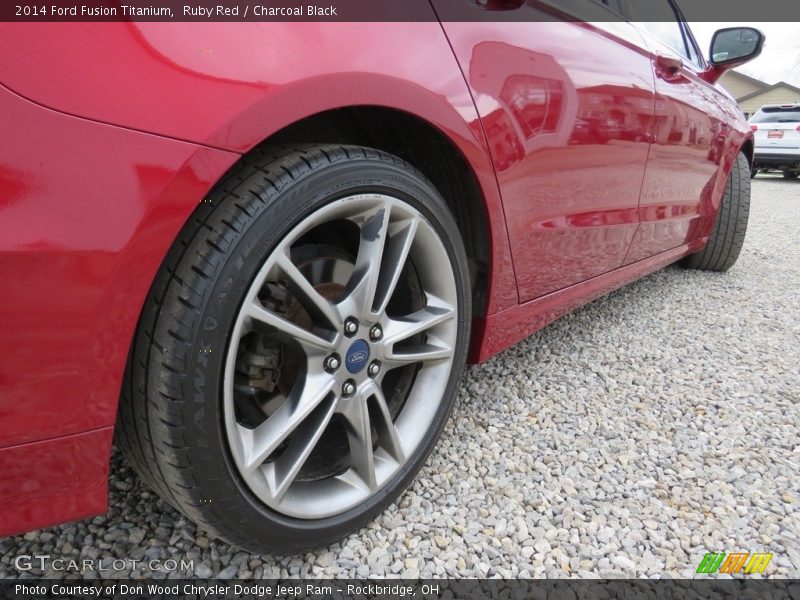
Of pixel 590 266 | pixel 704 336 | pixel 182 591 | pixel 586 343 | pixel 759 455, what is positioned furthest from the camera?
pixel 704 336

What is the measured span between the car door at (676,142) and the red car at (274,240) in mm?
438

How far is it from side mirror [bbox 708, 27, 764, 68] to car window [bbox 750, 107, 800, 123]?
12.3 m

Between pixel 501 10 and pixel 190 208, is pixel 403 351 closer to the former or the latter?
pixel 190 208

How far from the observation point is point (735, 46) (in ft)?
9.96

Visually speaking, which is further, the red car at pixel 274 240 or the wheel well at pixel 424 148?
the wheel well at pixel 424 148

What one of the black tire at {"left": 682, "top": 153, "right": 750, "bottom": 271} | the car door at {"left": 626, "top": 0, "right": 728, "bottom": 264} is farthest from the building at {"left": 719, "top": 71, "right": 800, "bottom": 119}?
the car door at {"left": 626, "top": 0, "right": 728, "bottom": 264}

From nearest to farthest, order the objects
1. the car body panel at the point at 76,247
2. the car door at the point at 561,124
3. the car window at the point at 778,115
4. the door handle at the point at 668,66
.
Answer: the car body panel at the point at 76,247 < the car door at the point at 561,124 < the door handle at the point at 668,66 < the car window at the point at 778,115

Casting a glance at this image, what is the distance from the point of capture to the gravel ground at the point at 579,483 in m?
1.31

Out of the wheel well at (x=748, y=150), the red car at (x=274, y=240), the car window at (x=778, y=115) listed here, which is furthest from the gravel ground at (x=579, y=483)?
the car window at (x=778, y=115)

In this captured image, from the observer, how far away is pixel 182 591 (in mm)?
1194

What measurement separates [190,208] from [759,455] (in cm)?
190

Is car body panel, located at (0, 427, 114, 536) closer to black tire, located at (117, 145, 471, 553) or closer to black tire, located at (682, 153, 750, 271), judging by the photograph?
black tire, located at (117, 145, 471, 553)

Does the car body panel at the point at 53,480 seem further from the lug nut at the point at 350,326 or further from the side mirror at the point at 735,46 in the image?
the side mirror at the point at 735,46

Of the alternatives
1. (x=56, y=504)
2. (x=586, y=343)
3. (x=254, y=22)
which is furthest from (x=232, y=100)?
(x=586, y=343)
